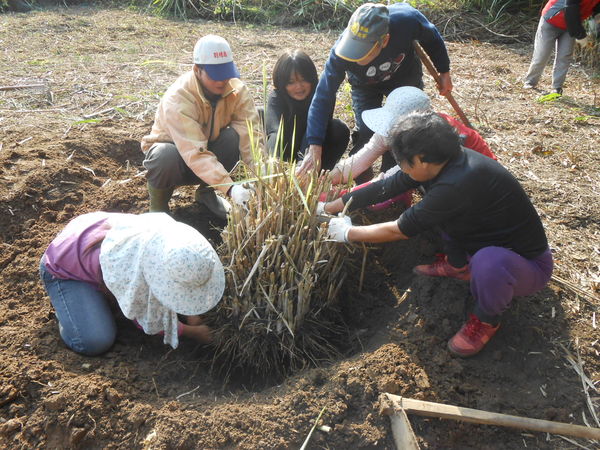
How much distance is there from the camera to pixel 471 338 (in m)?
1.97

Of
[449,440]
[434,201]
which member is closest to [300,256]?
[434,201]

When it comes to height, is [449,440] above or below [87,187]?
below

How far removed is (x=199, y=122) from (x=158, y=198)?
49 centimetres

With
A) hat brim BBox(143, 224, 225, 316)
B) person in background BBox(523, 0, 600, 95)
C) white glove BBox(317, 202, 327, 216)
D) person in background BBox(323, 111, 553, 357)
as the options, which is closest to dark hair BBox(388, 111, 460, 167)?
person in background BBox(323, 111, 553, 357)

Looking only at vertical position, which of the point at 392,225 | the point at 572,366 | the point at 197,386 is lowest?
the point at 197,386

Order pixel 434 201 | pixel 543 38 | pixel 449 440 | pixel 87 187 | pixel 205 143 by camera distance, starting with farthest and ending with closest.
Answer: pixel 543 38, pixel 87 187, pixel 205 143, pixel 434 201, pixel 449 440

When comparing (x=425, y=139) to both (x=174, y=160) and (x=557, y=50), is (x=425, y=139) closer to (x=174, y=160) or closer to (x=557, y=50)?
(x=174, y=160)

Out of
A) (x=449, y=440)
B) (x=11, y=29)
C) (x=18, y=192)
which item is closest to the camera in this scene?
(x=449, y=440)

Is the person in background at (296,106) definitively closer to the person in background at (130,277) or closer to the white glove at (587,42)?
the person in background at (130,277)

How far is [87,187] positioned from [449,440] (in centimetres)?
248

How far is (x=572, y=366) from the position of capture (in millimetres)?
1939

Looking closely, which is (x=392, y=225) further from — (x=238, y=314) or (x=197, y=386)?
(x=197, y=386)

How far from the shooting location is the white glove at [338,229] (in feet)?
6.88

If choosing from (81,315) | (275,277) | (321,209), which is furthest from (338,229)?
(81,315)
